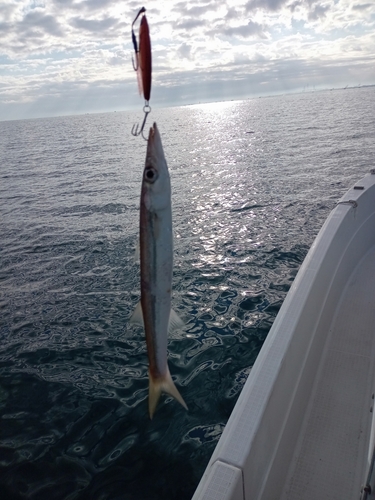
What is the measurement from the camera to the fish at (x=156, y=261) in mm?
1960

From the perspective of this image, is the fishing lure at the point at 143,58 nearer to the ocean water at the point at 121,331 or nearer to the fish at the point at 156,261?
the fish at the point at 156,261

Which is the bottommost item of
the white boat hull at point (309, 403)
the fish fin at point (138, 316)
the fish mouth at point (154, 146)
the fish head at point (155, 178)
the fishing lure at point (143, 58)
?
the white boat hull at point (309, 403)

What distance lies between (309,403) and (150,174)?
14.4 ft

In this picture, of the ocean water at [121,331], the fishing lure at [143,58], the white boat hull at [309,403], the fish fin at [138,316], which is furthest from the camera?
the ocean water at [121,331]

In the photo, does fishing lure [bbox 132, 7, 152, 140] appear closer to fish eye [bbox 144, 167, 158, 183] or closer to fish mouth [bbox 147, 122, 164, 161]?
fish mouth [bbox 147, 122, 164, 161]

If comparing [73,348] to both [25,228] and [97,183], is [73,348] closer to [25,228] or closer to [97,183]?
[25,228]

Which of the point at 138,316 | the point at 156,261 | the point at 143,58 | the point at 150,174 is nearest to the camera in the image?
the point at 143,58

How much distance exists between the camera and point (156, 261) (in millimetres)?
2150

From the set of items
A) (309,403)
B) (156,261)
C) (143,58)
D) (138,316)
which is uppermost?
(143,58)

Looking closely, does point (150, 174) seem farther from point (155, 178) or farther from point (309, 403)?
point (309, 403)

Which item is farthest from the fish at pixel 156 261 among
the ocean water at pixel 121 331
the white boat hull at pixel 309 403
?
the ocean water at pixel 121 331

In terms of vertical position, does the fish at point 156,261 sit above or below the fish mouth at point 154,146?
below

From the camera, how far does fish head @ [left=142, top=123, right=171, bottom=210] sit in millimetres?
1933

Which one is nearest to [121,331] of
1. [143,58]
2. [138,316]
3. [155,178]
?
[138,316]
